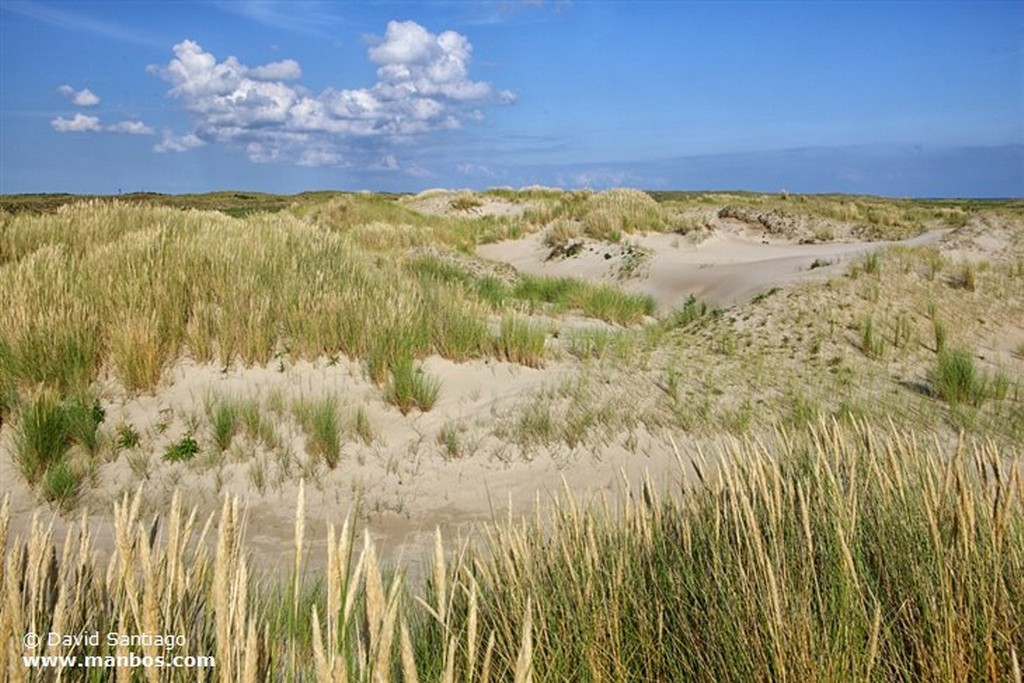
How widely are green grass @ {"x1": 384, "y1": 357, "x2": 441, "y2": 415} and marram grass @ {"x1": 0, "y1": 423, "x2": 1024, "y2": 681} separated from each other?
4.14m

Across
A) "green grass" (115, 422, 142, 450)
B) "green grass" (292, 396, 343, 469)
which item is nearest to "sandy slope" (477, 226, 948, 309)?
"green grass" (292, 396, 343, 469)

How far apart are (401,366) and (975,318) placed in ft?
28.3

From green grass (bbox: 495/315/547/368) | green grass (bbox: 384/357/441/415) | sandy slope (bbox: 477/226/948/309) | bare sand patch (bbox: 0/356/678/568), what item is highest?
sandy slope (bbox: 477/226/948/309)

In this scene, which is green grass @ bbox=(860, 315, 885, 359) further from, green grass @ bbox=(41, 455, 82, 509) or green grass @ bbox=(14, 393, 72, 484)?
green grass @ bbox=(14, 393, 72, 484)

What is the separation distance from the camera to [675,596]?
2365 millimetres

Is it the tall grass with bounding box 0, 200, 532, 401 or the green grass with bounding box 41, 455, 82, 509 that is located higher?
the tall grass with bounding box 0, 200, 532, 401

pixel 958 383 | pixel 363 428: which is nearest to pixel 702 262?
pixel 958 383

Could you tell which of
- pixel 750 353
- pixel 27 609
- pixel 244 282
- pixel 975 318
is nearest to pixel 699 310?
pixel 750 353

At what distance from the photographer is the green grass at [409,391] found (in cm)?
697

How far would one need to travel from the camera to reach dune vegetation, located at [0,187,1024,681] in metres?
1.97

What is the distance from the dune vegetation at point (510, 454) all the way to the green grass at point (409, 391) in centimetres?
3

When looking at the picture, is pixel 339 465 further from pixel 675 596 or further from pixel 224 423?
pixel 675 596

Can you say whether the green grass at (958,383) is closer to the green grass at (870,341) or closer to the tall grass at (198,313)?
the green grass at (870,341)

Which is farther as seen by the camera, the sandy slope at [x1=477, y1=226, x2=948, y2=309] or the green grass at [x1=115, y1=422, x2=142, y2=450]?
the sandy slope at [x1=477, y1=226, x2=948, y2=309]
